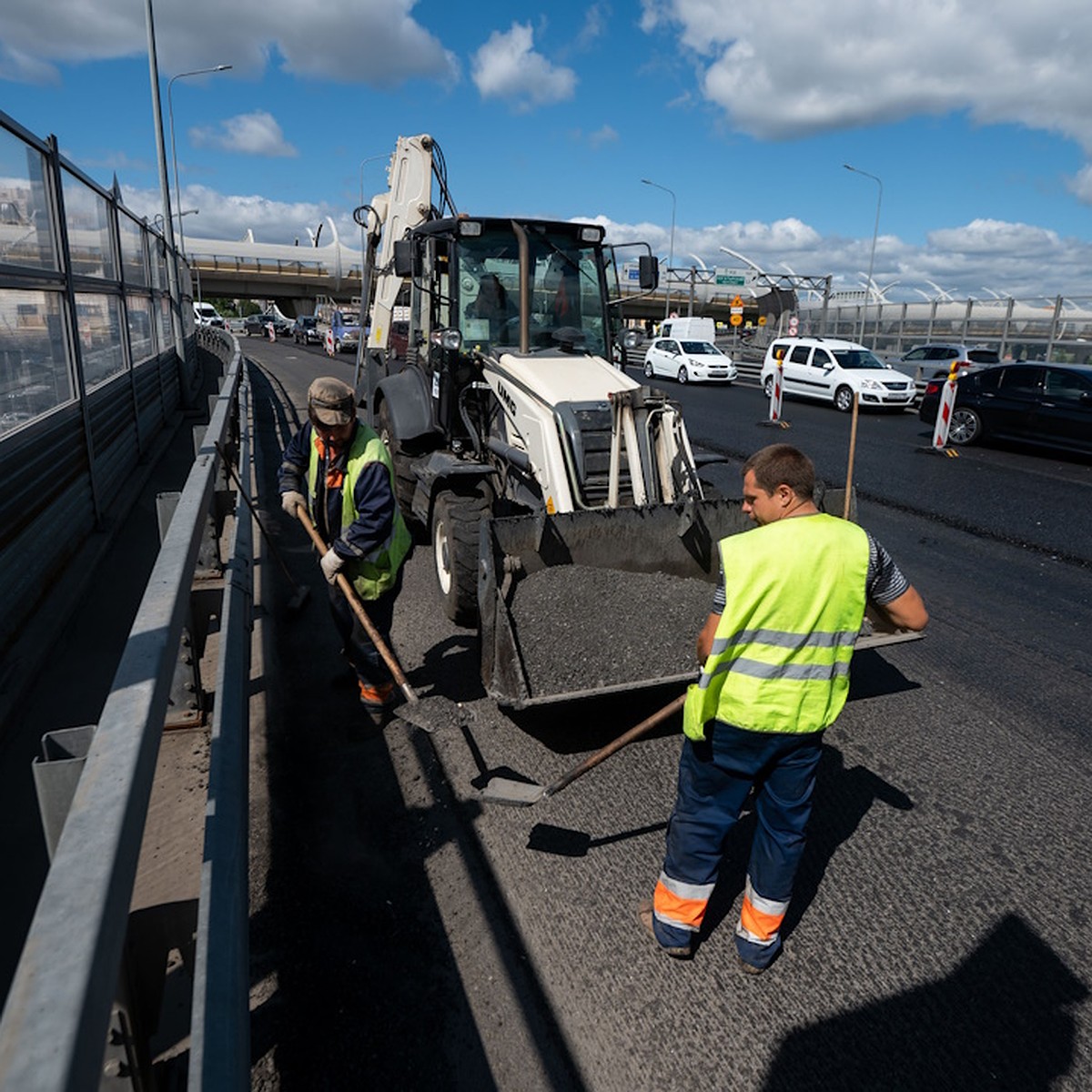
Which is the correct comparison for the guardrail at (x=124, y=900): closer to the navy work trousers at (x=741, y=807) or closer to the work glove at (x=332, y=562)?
the work glove at (x=332, y=562)

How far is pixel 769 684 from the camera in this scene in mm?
2742

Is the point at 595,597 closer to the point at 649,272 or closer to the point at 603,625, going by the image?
the point at 603,625

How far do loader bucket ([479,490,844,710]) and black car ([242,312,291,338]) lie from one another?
198ft

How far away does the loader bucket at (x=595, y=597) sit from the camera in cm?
429

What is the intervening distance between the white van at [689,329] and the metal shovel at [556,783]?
1259 inches

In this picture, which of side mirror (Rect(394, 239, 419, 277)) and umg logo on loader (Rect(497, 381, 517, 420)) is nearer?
umg logo on loader (Rect(497, 381, 517, 420))

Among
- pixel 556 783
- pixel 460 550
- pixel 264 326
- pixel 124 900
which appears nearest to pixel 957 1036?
pixel 556 783

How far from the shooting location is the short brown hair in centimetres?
275

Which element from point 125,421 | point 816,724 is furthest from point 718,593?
point 125,421

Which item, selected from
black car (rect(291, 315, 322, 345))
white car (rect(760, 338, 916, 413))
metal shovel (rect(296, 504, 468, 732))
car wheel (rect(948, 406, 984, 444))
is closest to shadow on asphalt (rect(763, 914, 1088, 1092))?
metal shovel (rect(296, 504, 468, 732))

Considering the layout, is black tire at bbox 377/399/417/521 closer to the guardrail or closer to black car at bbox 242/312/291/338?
the guardrail

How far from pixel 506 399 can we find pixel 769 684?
4.25m

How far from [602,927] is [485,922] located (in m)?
0.45

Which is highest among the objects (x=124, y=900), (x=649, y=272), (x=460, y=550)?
(x=649, y=272)
